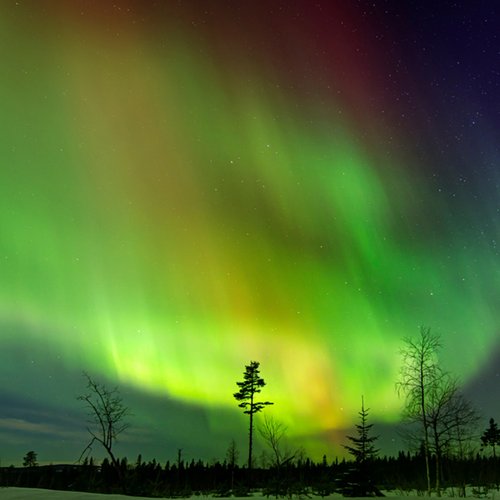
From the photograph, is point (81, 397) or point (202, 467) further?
point (202, 467)

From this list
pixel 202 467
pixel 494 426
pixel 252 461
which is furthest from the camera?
pixel 494 426

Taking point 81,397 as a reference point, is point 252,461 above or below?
below

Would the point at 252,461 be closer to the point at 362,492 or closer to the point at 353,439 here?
the point at 353,439

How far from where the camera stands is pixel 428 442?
34125mm

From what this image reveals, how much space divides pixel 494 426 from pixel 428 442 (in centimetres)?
7837

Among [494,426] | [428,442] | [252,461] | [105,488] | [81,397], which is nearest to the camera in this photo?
[428,442]

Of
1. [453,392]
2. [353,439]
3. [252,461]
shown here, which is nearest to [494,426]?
[252,461]

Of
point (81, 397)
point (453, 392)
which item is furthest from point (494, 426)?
point (81, 397)

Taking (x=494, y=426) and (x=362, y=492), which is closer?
(x=362, y=492)

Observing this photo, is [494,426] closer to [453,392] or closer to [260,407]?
[260,407]

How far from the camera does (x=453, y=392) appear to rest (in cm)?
3441

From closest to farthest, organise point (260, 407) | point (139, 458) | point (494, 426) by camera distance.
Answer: point (260, 407) → point (139, 458) → point (494, 426)

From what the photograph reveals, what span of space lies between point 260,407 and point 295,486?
92.6 ft

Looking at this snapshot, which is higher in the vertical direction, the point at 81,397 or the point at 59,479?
the point at 81,397
